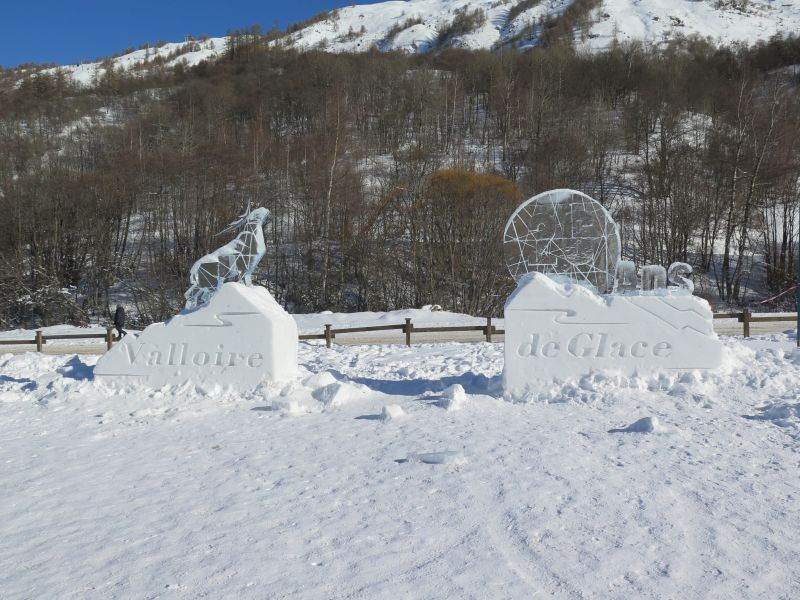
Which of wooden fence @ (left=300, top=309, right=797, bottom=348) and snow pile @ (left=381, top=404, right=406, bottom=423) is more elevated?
snow pile @ (left=381, top=404, right=406, bottom=423)

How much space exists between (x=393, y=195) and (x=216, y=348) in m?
22.1

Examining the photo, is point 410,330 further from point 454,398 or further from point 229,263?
point 454,398

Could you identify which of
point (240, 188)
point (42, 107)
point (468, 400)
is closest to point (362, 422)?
point (468, 400)

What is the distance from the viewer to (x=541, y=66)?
46688mm

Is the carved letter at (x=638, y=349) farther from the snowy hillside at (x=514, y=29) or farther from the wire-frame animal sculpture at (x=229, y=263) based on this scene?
the snowy hillside at (x=514, y=29)

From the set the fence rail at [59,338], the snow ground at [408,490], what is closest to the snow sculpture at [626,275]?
the snow ground at [408,490]

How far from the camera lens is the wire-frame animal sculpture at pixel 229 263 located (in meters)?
11.3

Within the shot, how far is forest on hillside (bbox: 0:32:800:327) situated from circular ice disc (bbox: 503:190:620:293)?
55.3ft

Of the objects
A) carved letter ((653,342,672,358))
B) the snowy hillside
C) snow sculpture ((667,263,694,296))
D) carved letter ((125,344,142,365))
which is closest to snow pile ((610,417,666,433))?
carved letter ((653,342,672,358))

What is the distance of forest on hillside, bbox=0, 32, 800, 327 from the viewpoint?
1180 inches

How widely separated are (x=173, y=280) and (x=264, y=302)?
21.9 metres

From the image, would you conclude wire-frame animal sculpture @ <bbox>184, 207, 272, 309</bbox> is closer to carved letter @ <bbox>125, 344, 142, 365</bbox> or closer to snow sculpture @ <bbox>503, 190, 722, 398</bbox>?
carved letter @ <bbox>125, 344, 142, 365</bbox>

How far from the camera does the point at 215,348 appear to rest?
1063 centimetres

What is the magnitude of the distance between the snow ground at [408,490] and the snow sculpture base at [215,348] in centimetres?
38
